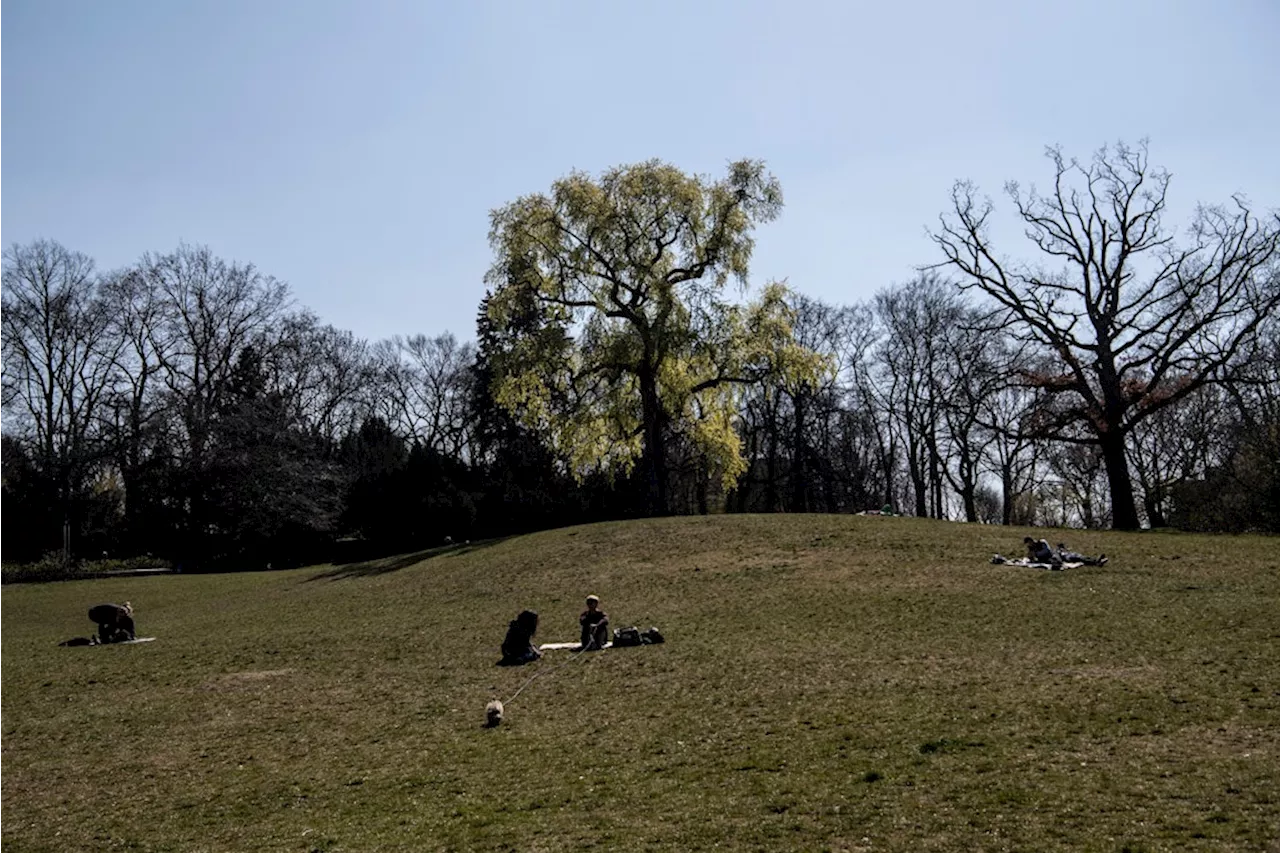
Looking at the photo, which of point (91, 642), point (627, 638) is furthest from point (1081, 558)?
point (91, 642)

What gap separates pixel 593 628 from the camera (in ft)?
65.4

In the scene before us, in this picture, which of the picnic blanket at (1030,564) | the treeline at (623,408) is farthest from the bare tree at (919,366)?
the picnic blanket at (1030,564)

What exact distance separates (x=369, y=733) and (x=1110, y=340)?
1406 inches

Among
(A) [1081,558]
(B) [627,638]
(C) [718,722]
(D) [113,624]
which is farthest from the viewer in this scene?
(A) [1081,558]

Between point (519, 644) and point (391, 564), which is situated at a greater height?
point (391, 564)

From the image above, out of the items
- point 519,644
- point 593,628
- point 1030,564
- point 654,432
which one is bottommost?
point 519,644

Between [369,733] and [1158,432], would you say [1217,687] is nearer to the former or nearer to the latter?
[369,733]

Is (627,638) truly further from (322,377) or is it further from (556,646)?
(322,377)

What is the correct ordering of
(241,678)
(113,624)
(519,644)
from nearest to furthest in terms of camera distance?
(241,678)
(519,644)
(113,624)

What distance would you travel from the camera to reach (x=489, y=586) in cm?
3097

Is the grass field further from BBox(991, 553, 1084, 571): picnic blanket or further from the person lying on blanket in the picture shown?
the person lying on blanket

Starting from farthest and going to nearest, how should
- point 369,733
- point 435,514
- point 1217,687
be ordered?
point 435,514 → point 369,733 → point 1217,687

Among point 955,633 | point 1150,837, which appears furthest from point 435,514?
point 1150,837

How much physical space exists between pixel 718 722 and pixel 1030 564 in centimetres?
1625
